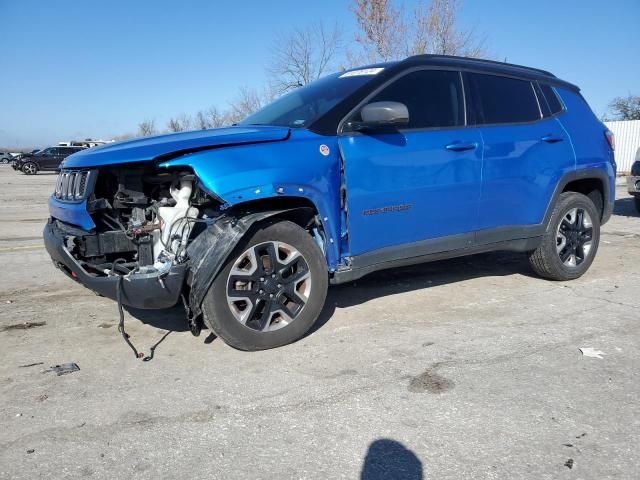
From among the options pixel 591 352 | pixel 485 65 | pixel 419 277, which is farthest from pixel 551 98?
pixel 591 352

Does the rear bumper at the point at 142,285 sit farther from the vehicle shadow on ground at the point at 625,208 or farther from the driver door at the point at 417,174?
the vehicle shadow on ground at the point at 625,208

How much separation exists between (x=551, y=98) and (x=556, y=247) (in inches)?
58.1

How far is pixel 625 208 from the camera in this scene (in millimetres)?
12266

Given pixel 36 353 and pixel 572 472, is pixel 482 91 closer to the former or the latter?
pixel 572 472

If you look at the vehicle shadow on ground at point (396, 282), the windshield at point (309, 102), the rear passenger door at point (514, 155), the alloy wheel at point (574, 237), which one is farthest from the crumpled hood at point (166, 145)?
the alloy wheel at point (574, 237)

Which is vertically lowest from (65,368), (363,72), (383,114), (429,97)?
(65,368)

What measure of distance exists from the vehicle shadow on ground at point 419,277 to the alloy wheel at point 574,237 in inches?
17.7

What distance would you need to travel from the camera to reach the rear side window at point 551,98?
16.6 ft

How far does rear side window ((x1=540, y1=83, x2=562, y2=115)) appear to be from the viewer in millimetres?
5074

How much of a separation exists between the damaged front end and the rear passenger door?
7.83ft

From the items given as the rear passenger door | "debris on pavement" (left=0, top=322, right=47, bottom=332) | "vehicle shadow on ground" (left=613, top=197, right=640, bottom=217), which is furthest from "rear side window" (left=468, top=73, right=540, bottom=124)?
"vehicle shadow on ground" (left=613, top=197, right=640, bottom=217)

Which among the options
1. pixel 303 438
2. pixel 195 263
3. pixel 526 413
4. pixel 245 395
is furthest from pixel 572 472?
pixel 195 263

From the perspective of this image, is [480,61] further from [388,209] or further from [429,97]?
[388,209]

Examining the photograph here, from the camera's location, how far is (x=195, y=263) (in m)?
3.26
